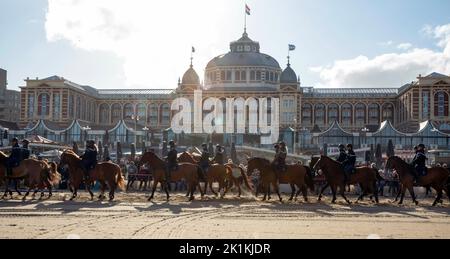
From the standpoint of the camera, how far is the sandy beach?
1226cm

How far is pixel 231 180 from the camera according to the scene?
77.9ft

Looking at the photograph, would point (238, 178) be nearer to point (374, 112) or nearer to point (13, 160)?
point (13, 160)

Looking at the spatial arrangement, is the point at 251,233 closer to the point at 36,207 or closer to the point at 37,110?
the point at 36,207

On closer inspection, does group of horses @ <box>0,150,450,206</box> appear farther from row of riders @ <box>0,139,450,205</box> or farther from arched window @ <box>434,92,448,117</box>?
arched window @ <box>434,92,448,117</box>

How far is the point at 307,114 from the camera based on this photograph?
10375cm

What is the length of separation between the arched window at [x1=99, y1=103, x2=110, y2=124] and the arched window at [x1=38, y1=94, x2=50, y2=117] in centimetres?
1471

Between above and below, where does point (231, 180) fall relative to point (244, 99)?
below

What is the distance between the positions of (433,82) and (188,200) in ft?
252

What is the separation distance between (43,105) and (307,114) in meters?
47.4

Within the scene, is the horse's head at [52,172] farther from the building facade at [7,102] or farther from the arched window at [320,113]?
the building facade at [7,102]

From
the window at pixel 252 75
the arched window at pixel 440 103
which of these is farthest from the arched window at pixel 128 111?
the arched window at pixel 440 103

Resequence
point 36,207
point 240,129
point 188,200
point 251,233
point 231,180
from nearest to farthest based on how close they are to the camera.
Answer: point 251,233 < point 36,207 < point 188,200 < point 231,180 < point 240,129

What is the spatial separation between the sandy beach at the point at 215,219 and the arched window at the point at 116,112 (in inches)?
3584
